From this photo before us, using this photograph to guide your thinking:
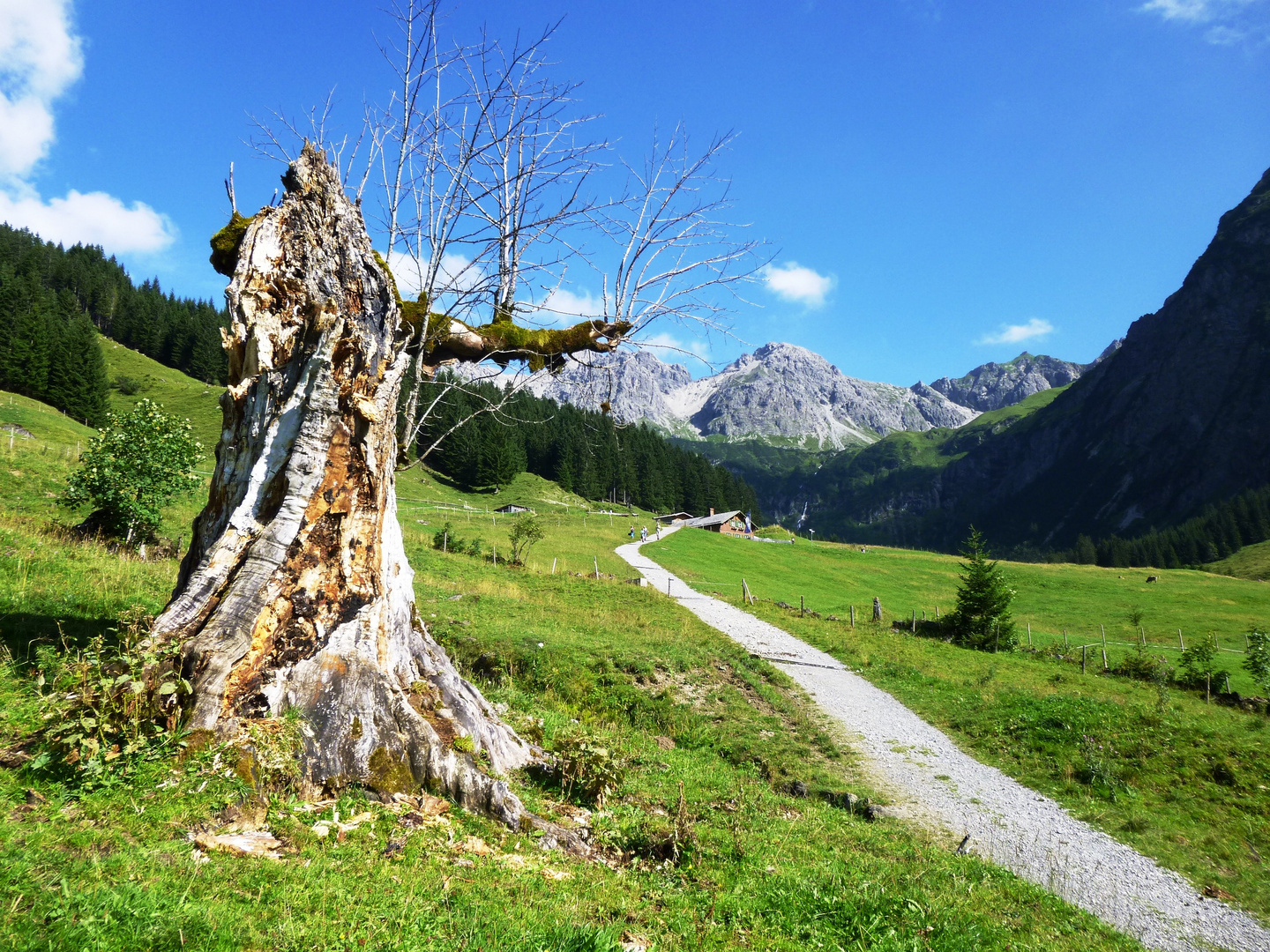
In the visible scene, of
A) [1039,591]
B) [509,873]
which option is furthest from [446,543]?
[1039,591]

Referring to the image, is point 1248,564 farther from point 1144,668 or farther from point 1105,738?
point 1105,738

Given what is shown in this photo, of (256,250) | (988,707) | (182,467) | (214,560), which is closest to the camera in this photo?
(214,560)

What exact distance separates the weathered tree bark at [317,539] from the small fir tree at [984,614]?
27.2 meters

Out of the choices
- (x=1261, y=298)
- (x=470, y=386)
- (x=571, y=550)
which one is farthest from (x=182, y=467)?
(x=1261, y=298)

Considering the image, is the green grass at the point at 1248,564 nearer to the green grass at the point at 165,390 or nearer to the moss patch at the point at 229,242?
the moss patch at the point at 229,242

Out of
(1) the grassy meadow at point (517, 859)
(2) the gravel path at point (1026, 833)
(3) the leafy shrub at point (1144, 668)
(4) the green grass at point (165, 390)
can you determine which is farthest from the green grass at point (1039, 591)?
(4) the green grass at point (165, 390)

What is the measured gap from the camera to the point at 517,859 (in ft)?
18.6

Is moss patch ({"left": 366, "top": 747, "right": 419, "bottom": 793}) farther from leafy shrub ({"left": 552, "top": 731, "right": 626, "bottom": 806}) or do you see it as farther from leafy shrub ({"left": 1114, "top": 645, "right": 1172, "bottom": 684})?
leafy shrub ({"left": 1114, "top": 645, "right": 1172, "bottom": 684})

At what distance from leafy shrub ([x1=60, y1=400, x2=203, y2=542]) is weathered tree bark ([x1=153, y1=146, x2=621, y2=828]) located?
45.7 feet

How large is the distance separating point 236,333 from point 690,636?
674 inches

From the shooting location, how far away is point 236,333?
6.72 metres

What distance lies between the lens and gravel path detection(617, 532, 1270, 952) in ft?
24.6

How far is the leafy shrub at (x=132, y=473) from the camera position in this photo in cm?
1747

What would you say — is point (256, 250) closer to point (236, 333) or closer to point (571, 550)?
point (236, 333)
